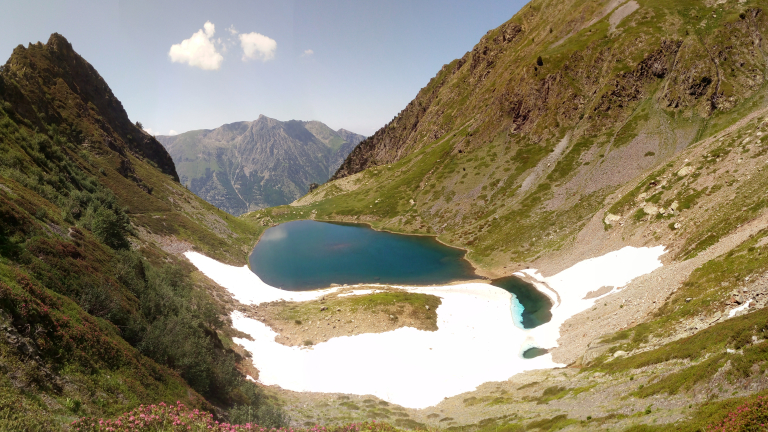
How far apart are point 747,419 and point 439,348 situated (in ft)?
109

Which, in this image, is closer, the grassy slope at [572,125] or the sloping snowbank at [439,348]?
the sloping snowbank at [439,348]

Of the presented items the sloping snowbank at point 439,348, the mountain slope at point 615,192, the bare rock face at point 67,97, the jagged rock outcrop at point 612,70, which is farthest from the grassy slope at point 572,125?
the bare rock face at point 67,97

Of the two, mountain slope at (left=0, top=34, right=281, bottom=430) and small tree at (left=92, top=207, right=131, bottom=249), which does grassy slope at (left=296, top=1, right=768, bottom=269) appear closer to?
mountain slope at (left=0, top=34, right=281, bottom=430)

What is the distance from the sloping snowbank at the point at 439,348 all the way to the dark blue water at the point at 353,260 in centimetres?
1574

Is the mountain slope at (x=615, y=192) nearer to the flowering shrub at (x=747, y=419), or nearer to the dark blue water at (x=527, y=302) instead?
the flowering shrub at (x=747, y=419)

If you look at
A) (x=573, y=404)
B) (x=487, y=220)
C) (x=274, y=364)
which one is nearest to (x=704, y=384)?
(x=573, y=404)

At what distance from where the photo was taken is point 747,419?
1097 cm

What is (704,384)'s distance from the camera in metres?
16.1

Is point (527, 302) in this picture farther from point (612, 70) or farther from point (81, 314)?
point (612, 70)

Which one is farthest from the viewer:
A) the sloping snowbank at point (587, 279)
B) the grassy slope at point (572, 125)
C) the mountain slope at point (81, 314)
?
the grassy slope at point (572, 125)

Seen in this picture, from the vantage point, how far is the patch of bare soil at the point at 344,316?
1786 inches

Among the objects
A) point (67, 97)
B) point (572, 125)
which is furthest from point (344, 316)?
point (572, 125)

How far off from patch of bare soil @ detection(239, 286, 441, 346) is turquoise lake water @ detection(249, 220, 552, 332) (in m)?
15.7

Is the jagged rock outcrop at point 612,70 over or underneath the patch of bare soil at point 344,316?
over
